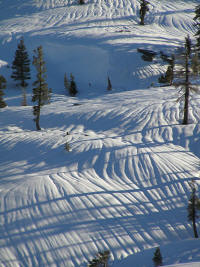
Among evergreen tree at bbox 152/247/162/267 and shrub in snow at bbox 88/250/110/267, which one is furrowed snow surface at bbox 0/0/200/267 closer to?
evergreen tree at bbox 152/247/162/267

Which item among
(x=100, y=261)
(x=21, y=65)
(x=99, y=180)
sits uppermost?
(x=21, y=65)

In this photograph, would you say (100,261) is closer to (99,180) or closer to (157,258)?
(157,258)

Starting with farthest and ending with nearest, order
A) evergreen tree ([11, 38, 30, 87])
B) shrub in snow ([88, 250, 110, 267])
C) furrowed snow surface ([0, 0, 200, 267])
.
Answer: evergreen tree ([11, 38, 30, 87])
furrowed snow surface ([0, 0, 200, 267])
shrub in snow ([88, 250, 110, 267])

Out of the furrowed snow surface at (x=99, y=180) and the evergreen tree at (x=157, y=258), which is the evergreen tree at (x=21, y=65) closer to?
the furrowed snow surface at (x=99, y=180)

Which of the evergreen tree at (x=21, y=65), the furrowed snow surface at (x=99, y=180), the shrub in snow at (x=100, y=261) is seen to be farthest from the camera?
the evergreen tree at (x=21, y=65)

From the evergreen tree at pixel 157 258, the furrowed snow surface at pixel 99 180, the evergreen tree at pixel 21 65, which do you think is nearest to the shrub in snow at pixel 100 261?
the furrowed snow surface at pixel 99 180

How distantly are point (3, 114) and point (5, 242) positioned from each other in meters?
16.2

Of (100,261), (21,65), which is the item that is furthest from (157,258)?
(21,65)

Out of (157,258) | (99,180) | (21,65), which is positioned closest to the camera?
(157,258)

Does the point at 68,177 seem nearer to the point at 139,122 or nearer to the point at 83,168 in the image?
the point at 83,168

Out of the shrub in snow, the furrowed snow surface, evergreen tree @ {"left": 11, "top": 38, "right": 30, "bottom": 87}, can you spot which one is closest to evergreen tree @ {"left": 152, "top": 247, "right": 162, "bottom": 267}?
the furrowed snow surface

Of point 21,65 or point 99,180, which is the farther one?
point 21,65

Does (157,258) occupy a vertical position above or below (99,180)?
below

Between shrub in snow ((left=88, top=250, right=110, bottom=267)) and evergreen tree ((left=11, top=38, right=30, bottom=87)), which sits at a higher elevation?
evergreen tree ((left=11, top=38, right=30, bottom=87))
